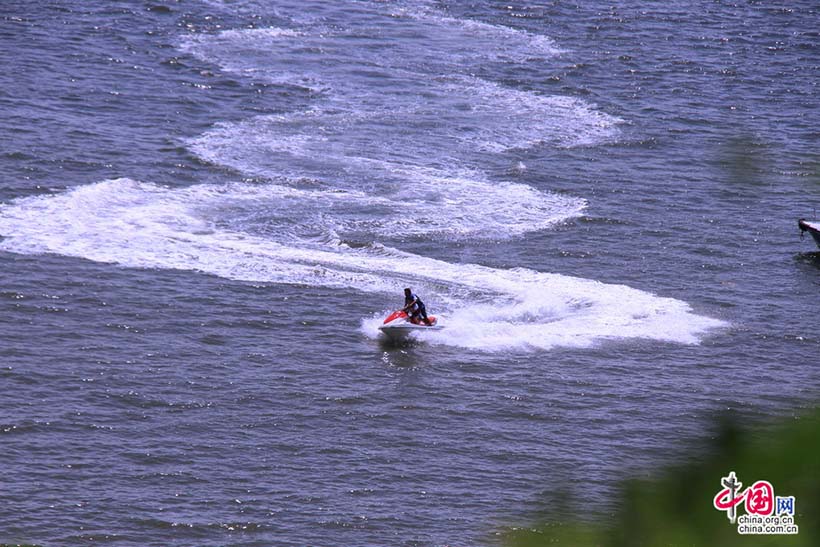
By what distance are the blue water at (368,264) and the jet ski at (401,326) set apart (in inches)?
15.5

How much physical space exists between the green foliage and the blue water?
8 centimetres

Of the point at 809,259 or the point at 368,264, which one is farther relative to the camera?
the point at 809,259

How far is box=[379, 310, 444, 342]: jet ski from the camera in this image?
36062 mm

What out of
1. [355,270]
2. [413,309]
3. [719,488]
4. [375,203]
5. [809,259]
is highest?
[719,488]

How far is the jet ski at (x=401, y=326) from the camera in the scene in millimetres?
36062

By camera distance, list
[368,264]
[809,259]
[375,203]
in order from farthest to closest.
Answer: [375,203]
[809,259]
[368,264]

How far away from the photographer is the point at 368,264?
138ft

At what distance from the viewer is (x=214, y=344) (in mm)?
35125

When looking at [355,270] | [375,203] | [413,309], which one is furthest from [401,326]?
[375,203]

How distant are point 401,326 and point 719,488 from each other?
110 ft

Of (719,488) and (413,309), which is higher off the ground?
(719,488)

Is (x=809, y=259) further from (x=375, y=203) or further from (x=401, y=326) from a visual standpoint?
(x=401, y=326)

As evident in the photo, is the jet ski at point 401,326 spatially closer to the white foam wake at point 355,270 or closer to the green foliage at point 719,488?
the white foam wake at point 355,270

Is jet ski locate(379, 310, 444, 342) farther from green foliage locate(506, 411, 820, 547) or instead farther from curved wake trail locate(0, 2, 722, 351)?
green foliage locate(506, 411, 820, 547)
